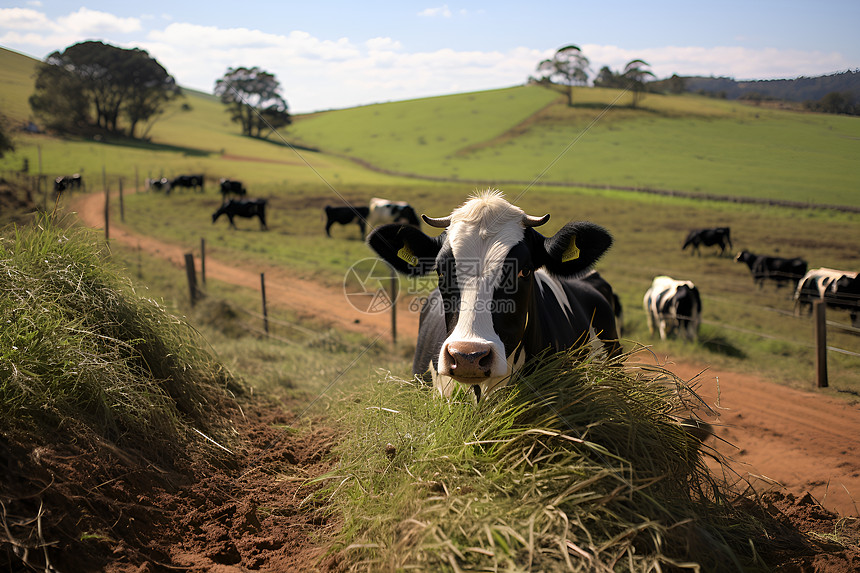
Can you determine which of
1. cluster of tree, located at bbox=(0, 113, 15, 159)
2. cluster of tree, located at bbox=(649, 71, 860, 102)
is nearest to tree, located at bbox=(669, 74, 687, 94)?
cluster of tree, located at bbox=(649, 71, 860, 102)

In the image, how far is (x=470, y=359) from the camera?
9.19ft

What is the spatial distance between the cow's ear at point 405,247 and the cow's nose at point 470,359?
1.13 meters

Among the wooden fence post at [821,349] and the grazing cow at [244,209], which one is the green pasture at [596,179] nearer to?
the wooden fence post at [821,349]

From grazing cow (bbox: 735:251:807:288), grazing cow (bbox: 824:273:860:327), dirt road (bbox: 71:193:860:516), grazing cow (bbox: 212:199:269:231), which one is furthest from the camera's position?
grazing cow (bbox: 212:199:269:231)

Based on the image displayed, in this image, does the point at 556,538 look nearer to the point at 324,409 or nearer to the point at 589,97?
the point at 324,409

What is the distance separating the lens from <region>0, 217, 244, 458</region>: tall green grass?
11.3 ft

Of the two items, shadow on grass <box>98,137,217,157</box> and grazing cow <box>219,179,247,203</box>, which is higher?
shadow on grass <box>98,137,217,157</box>

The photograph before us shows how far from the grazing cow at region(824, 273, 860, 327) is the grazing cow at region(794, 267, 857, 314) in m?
0.06

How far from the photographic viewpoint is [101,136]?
53.8 metres

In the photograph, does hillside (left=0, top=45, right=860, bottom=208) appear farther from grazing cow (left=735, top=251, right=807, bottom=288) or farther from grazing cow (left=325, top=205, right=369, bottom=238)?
grazing cow (left=325, top=205, right=369, bottom=238)

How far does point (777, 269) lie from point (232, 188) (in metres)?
29.4

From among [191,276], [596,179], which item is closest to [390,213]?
[191,276]

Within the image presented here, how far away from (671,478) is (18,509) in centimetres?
333

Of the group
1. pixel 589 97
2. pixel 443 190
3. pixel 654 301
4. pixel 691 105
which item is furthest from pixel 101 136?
pixel 654 301
